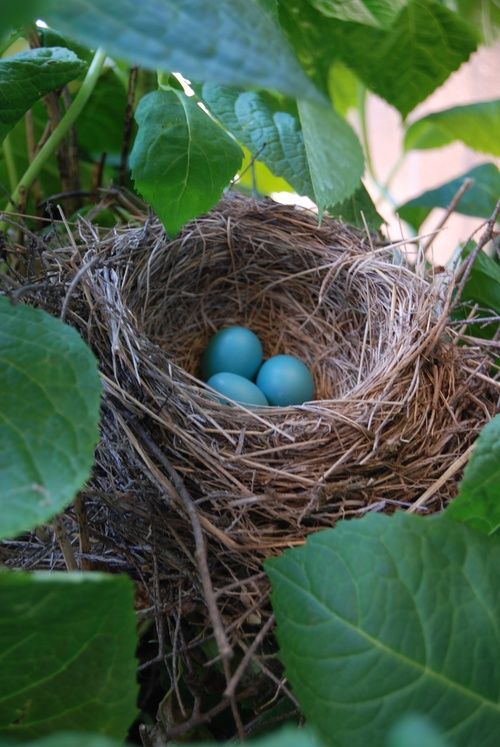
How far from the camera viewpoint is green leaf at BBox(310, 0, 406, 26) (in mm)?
729

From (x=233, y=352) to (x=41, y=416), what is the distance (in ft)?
1.98

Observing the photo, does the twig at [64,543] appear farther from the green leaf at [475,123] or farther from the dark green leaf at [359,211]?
the green leaf at [475,123]

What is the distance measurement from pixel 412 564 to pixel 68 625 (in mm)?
208

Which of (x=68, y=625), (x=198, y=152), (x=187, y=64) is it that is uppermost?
(x=187, y=64)

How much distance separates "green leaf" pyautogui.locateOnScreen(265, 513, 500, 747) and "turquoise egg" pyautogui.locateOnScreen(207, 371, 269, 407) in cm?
45

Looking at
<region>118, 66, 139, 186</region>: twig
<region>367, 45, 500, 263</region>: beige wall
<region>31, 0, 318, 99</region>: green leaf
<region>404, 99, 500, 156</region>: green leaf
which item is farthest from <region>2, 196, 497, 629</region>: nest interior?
<region>367, 45, 500, 263</region>: beige wall

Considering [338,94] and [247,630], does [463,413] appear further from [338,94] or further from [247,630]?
[338,94]

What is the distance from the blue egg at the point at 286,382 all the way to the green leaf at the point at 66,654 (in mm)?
579

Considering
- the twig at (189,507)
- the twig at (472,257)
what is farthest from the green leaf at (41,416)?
the twig at (472,257)

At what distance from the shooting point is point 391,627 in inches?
16.4

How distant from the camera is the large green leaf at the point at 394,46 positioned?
0.79 metres

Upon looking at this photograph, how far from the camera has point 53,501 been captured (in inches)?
14.3

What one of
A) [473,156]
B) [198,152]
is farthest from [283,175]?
[473,156]

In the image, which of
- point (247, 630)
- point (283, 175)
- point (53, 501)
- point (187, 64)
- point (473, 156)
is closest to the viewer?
point (187, 64)
